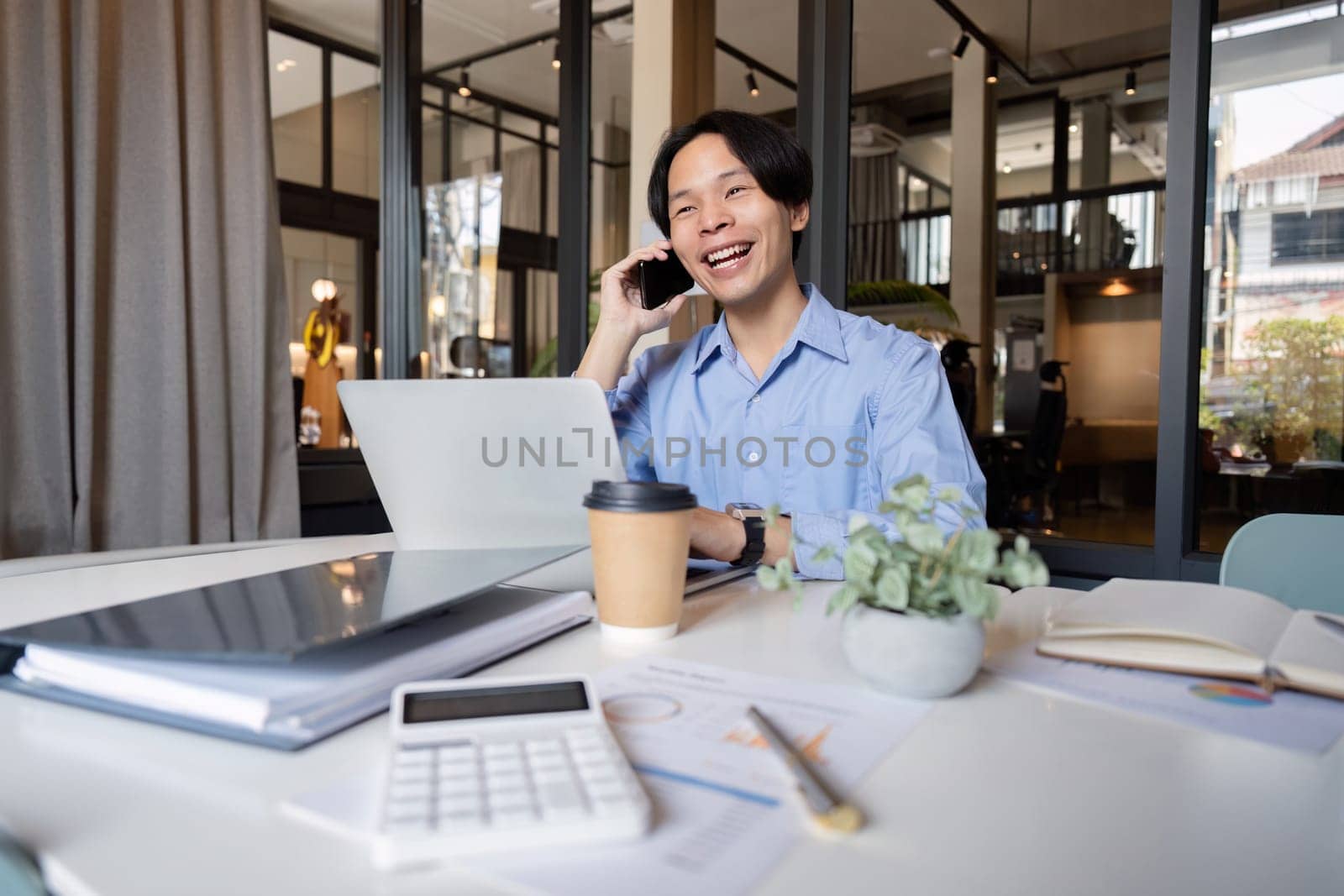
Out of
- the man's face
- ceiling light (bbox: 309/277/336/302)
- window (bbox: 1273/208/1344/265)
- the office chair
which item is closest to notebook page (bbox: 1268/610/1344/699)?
the man's face

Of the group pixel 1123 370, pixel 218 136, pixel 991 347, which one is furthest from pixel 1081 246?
pixel 218 136

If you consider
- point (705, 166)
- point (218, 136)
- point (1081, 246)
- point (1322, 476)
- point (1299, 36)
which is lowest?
point (1322, 476)

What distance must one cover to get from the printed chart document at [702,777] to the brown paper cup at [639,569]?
6 centimetres

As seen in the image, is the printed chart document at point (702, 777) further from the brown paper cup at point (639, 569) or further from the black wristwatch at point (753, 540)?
the black wristwatch at point (753, 540)

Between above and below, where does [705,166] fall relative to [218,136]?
below

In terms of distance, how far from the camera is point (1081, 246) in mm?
8445

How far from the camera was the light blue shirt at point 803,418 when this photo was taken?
1.28 m

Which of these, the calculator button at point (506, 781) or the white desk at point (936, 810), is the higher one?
the calculator button at point (506, 781)

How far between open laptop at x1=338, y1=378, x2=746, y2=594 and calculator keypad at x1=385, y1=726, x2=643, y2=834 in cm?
48

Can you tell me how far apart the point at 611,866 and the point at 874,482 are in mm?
1043

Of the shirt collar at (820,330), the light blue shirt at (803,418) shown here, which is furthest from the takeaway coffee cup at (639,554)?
the shirt collar at (820,330)

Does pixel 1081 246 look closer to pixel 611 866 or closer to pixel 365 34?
pixel 365 34

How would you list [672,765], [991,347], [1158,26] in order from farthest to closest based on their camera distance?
[991,347] → [1158,26] → [672,765]

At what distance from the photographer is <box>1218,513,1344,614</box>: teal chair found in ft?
3.91
